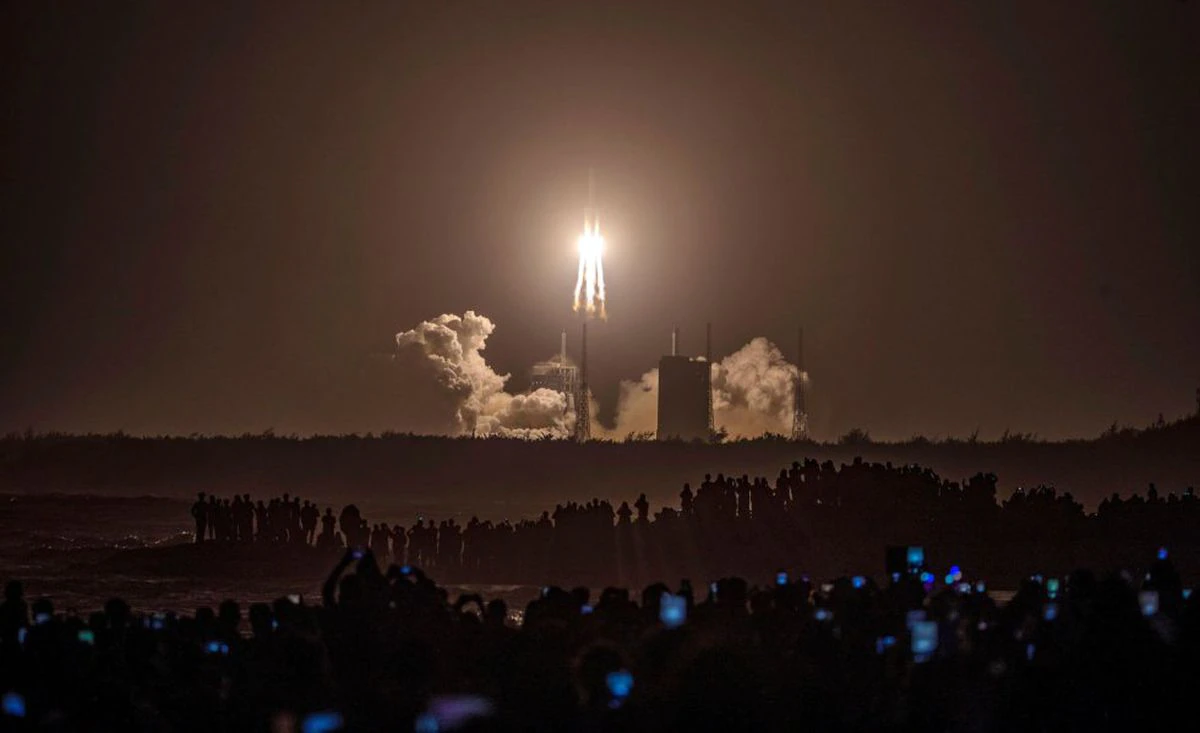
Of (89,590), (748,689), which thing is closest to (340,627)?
(748,689)

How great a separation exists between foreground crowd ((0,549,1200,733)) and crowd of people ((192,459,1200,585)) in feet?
99.9

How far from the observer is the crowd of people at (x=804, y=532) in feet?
182

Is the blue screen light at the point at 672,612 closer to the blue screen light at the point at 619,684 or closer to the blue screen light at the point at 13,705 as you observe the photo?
the blue screen light at the point at 619,684

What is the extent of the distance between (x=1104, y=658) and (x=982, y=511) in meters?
36.2

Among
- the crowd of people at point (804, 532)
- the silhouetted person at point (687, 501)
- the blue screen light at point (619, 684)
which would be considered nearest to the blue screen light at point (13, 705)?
the blue screen light at point (619, 684)

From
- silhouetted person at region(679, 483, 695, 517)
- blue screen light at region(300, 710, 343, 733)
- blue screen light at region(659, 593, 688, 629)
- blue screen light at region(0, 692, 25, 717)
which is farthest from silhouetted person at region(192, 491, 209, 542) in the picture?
blue screen light at region(300, 710, 343, 733)

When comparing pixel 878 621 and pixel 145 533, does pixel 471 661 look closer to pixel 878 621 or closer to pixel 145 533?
pixel 878 621

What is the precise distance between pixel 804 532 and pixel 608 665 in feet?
124

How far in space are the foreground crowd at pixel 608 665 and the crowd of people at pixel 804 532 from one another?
30440mm

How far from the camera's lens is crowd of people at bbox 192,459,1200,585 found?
5541 cm

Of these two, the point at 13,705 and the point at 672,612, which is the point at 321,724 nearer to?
the point at 13,705

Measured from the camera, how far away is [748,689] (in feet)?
71.2

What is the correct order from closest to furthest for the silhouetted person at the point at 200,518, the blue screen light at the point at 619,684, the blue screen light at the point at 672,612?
the blue screen light at the point at 619,684
the blue screen light at the point at 672,612
the silhouetted person at the point at 200,518

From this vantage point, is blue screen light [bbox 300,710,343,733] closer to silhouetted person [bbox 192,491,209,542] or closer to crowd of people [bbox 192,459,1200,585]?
crowd of people [bbox 192,459,1200,585]
